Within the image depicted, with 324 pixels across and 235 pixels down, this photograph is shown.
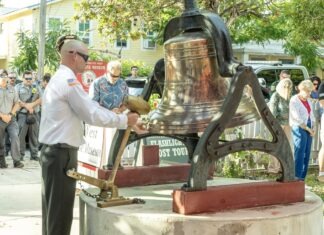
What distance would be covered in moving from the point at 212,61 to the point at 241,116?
48cm

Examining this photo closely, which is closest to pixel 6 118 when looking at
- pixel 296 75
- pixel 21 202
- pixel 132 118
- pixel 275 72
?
pixel 21 202

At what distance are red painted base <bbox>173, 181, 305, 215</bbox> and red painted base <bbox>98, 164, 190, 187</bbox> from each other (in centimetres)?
112

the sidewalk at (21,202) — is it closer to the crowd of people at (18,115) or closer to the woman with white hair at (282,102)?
the crowd of people at (18,115)

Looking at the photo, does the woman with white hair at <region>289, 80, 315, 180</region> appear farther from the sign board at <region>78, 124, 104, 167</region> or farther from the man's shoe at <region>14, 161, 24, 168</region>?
the man's shoe at <region>14, 161, 24, 168</region>

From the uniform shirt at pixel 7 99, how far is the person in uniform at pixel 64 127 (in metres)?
7.46

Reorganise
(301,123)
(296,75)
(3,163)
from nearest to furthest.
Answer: (301,123)
(3,163)
(296,75)

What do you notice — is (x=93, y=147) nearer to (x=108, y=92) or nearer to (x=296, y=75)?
(x=108, y=92)

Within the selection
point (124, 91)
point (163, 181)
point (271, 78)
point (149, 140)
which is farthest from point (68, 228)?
point (271, 78)

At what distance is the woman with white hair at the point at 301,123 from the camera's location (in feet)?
32.7

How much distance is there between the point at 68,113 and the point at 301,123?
21.1ft

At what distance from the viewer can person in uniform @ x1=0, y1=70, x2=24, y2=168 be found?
37.6 ft

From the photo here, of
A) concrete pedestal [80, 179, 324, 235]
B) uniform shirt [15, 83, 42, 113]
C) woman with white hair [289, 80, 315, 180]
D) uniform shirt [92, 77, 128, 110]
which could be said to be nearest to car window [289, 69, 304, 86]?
woman with white hair [289, 80, 315, 180]

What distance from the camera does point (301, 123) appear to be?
995 centimetres

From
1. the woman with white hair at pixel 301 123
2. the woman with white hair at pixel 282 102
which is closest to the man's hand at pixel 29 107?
the woman with white hair at pixel 282 102
